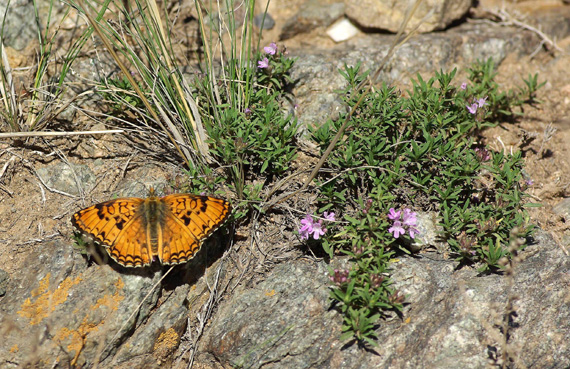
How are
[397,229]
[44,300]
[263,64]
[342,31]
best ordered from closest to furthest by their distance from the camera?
[44,300], [397,229], [263,64], [342,31]

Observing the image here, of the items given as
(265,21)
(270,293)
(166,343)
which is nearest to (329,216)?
(270,293)

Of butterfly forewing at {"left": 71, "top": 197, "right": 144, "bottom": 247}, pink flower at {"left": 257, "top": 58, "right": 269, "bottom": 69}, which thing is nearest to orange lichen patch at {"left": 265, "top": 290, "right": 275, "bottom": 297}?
butterfly forewing at {"left": 71, "top": 197, "right": 144, "bottom": 247}

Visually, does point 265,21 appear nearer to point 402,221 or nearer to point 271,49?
point 271,49

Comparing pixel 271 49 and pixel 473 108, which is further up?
pixel 271 49

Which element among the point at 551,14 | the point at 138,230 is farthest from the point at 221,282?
the point at 551,14

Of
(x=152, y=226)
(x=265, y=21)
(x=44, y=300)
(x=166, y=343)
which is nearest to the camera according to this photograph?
(x=152, y=226)

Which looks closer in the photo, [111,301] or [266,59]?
[111,301]

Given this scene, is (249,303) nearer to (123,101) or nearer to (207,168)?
(207,168)

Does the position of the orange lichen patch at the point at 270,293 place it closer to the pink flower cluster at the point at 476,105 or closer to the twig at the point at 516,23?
the pink flower cluster at the point at 476,105
